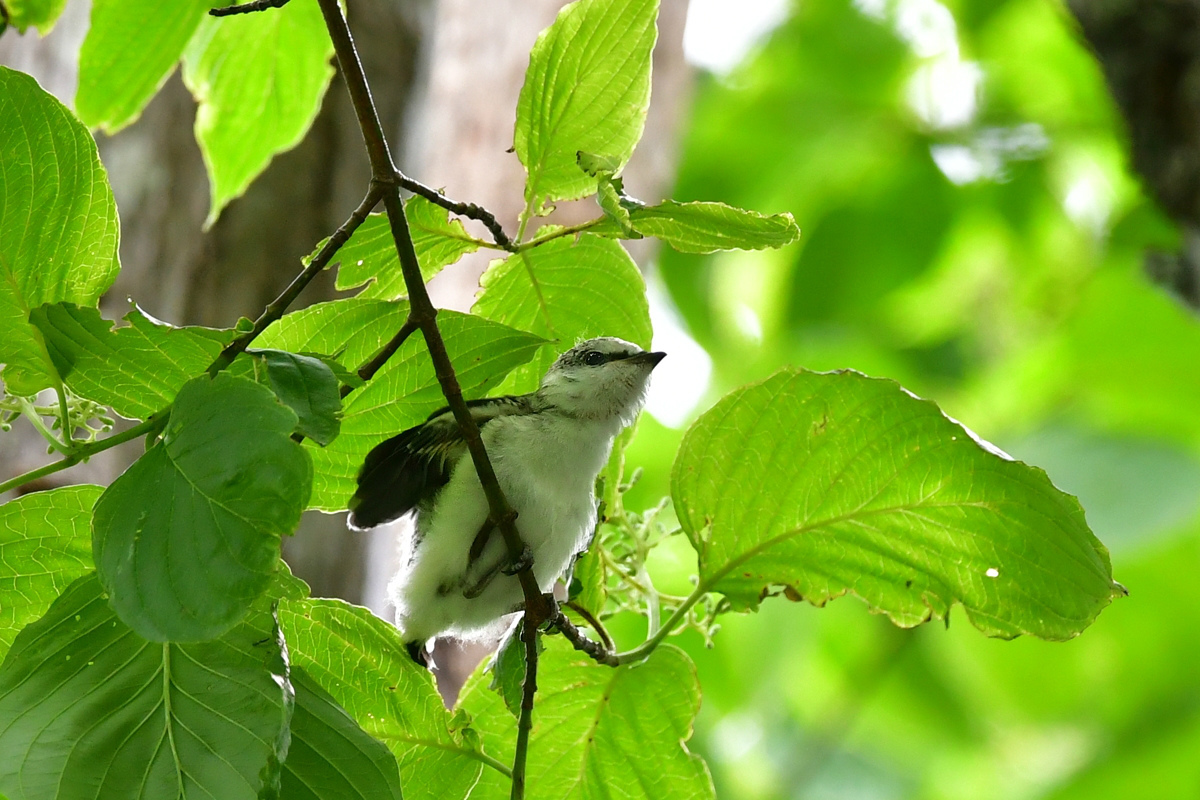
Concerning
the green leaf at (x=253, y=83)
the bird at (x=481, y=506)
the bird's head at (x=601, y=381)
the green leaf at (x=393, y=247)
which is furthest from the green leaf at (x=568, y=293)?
the green leaf at (x=253, y=83)

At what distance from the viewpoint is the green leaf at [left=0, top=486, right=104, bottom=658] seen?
137 cm

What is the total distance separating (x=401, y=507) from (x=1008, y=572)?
105cm

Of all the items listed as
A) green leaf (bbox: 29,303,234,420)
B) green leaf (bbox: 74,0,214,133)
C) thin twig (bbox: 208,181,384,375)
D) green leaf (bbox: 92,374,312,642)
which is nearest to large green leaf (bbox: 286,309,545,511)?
thin twig (bbox: 208,181,384,375)

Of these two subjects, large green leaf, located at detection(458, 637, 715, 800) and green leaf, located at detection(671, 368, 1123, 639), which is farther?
large green leaf, located at detection(458, 637, 715, 800)

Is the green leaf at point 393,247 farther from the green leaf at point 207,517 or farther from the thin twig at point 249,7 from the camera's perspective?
the green leaf at point 207,517

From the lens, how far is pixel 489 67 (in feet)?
13.5

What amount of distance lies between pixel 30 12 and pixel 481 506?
120cm

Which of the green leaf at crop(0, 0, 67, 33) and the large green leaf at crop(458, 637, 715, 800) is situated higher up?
the green leaf at crop(0, 0, 67, 33)

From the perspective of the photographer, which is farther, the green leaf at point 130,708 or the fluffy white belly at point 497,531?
the fluffy white belly at point 497,531

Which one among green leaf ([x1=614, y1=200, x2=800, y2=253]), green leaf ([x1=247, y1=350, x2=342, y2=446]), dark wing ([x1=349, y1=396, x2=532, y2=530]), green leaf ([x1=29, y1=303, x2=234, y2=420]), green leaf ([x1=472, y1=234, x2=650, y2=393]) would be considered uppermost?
green leaf ([x1=29, y1=303, x2=234, y2=420])

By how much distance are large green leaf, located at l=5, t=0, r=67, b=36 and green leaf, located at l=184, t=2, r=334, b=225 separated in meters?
0.39

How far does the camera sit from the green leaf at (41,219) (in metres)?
1.28

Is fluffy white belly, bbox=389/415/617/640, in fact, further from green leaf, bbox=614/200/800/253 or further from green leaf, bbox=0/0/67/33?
green leaf, bbox=0/0/67/33

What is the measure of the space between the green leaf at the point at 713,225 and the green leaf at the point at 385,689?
66 cm
